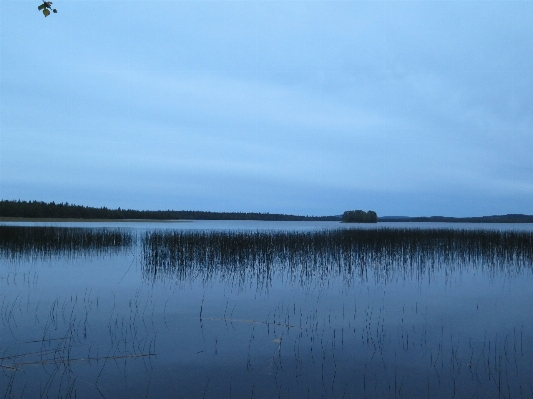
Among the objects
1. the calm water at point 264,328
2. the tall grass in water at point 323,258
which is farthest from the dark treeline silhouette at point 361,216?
the calm water at point 264,328

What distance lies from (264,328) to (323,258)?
7.53 meters

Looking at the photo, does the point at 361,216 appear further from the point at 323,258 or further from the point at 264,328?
the point at 264,328

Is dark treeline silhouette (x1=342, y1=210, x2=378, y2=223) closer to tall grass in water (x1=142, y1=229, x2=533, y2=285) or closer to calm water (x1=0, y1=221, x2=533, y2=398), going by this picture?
tall grass in water (x1=142, y1=229, x2=533, y2=285)

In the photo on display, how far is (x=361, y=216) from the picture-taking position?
72500 mm

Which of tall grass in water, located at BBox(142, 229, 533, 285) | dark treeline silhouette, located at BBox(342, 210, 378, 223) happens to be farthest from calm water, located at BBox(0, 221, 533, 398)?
dark treeline silhouette, located at BBox(342, 210, 378, 223)

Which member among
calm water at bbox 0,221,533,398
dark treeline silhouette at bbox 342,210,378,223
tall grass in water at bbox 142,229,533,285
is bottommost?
calm water at bbox 0,221,533,398

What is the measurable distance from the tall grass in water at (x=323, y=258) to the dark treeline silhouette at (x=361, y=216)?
176ft

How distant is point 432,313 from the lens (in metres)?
7.52

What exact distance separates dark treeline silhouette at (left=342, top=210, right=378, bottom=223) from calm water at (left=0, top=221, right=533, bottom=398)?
58736mm

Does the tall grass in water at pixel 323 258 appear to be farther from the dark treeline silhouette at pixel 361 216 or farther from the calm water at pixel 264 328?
the dark treeline silhouette at pixel 361 216

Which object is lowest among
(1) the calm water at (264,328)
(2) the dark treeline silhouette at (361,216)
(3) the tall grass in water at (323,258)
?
(1) the calm water at (264,328)

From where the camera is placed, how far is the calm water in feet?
14.4

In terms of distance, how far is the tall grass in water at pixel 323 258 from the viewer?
456 inches

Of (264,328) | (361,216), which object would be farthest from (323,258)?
(361,216)
